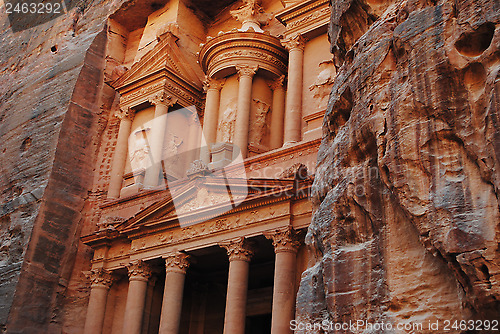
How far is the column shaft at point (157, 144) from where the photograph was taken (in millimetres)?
19562

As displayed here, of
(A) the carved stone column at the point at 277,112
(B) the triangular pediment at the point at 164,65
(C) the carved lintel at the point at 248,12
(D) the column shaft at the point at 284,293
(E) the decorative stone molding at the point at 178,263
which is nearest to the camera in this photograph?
(D) the column shaft at the point at 284,293

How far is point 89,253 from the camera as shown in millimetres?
19234

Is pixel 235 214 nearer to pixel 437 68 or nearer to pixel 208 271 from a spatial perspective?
pixel 208 271

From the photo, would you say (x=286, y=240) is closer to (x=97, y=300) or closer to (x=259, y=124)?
(x=259, y=124)

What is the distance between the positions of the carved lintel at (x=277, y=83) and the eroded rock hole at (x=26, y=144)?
26.7 feet

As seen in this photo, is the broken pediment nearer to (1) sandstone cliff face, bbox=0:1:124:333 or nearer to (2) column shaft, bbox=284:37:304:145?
(1) sandstone cliff face, bbox=0:1:124:333

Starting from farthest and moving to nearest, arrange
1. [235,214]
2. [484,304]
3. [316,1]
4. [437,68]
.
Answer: [316,1] → [235,214] → [437,68] → [484,304]

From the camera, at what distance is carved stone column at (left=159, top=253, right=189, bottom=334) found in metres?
15.2

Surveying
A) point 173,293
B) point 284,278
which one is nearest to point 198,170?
point 173,293

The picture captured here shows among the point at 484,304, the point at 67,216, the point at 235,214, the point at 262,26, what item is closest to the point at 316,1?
the point at 262,26

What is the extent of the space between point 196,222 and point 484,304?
10564mm

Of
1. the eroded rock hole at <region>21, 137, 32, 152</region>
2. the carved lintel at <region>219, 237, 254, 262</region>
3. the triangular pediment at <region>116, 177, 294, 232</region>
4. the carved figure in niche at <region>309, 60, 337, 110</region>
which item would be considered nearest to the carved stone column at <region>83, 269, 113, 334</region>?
the triangular pediment at <region>116, 177, 294, 232</region>

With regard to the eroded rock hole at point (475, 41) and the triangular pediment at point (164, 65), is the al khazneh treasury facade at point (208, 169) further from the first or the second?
the eroded rock hole at point (475, 41)

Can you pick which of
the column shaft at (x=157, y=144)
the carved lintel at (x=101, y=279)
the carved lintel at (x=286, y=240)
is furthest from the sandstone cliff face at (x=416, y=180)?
the column shaft at (x=157, y=144)
